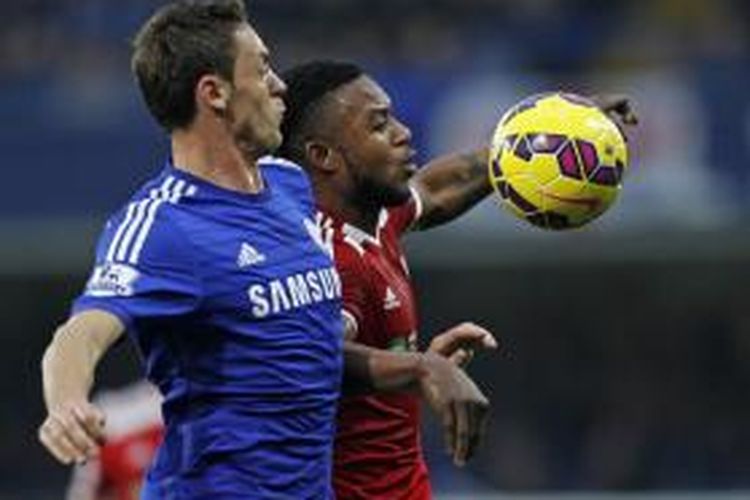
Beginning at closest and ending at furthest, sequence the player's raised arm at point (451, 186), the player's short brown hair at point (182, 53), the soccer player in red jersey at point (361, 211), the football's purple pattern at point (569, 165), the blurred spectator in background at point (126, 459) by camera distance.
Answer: the player's short brown hair at point (182, 53), the soccer player in red jersey at point (361, 211), the football's purple pattern at point (569, 165), the player's raised arm at point (451, 186), the blurred spectator in background at point (126, 459)

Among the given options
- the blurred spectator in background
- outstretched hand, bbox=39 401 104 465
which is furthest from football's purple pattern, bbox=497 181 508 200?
the blurred spectator in background

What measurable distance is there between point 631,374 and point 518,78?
2577mm

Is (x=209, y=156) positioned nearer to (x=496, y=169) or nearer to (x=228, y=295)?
(x=228, y=295)

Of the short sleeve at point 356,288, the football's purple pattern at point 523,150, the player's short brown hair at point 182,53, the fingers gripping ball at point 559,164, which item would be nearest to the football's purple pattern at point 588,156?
the fingers gripping ball at point 559,164

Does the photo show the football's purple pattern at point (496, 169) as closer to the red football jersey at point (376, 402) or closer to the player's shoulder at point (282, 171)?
the red football jersey at point (376, 402)

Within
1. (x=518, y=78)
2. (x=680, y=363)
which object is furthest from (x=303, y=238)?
(x=680, y=363)

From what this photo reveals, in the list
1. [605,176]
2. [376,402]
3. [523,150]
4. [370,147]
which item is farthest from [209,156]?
[605,176]

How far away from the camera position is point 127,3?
17531 millimetres

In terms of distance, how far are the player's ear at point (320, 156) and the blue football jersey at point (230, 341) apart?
0.71 m

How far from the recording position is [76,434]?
17.6 ft

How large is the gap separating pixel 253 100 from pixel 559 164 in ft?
3.96

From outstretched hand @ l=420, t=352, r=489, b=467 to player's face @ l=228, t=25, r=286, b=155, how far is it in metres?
0.78

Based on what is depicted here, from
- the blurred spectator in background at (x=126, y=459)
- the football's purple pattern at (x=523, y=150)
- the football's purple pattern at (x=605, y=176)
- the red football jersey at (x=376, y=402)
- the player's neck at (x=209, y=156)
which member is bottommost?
the blurred spectator in background at (x=126, y=459)

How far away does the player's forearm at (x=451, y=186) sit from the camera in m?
7.76
